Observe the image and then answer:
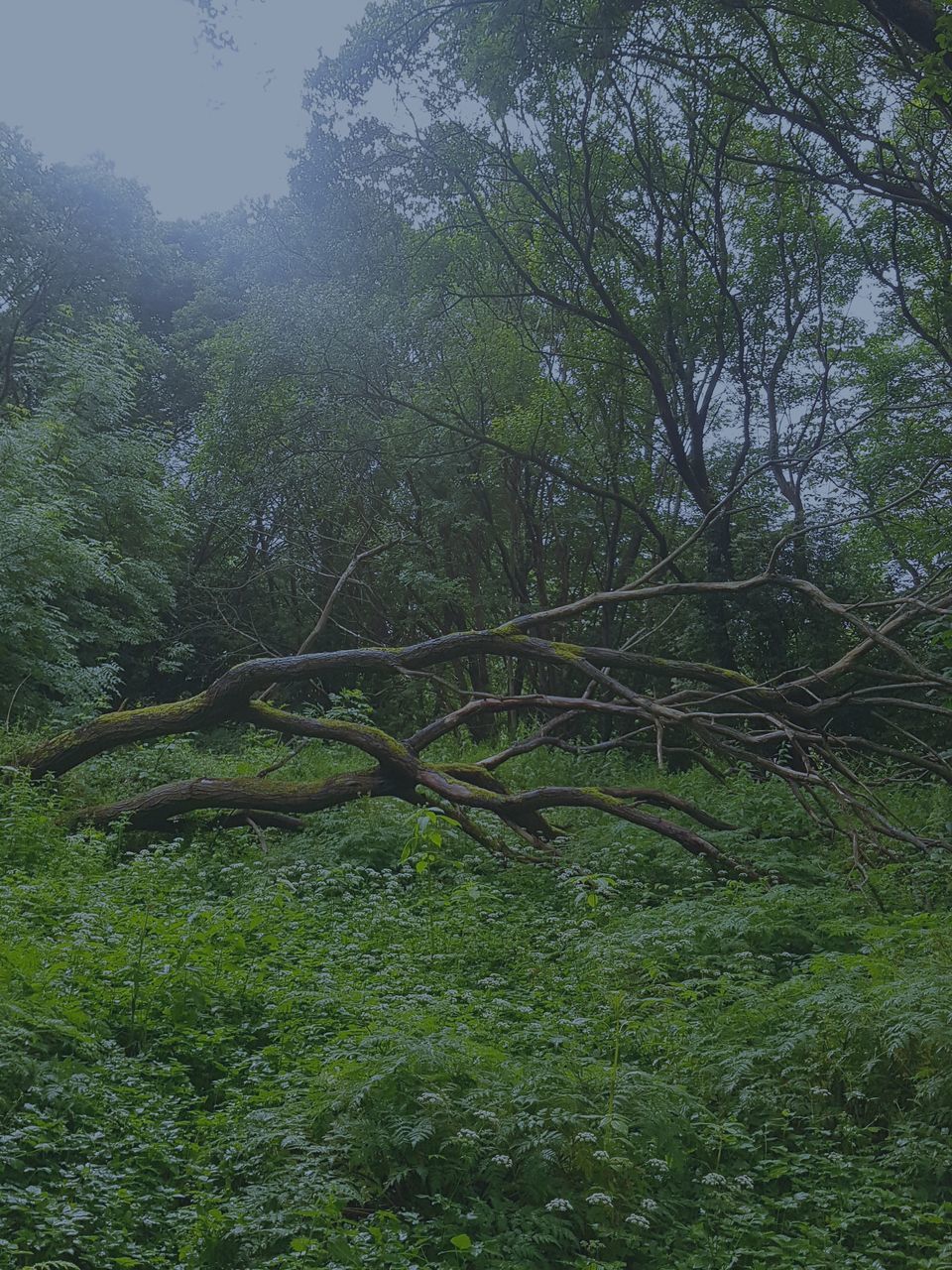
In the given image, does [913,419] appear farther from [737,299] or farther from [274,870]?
[274,870]

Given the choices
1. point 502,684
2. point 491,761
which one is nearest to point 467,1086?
point 491,761

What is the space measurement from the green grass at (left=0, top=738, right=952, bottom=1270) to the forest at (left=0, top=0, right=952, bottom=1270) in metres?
0.02

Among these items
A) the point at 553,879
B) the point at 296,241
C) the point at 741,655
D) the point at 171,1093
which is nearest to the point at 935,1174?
the point at 171,1093

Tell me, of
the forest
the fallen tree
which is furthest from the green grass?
the fallen tree

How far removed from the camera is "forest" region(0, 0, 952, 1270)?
3.52 metres

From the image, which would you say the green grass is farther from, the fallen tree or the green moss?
the green moss

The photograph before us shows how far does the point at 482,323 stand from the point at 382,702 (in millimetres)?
7764

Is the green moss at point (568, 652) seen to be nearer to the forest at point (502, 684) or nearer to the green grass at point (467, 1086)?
the forest at point (502, 684)

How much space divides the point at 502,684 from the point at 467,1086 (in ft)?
53.8

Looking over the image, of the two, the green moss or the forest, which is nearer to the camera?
the forest

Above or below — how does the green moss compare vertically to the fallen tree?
above

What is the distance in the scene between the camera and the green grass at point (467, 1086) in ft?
10.5

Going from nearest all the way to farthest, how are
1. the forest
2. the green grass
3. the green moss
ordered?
the green grass < the forest < the green moss

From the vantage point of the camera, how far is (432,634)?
19672mm
